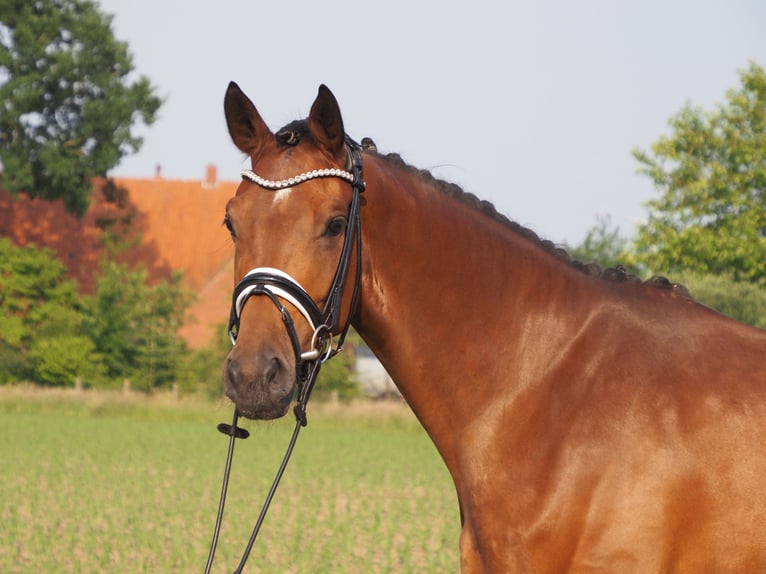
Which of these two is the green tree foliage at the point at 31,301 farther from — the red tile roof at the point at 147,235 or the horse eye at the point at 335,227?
the horse eye at the point at 335,227

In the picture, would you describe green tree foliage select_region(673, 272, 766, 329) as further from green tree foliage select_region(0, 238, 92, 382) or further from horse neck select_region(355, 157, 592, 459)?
green tree foliage select_region(0, 238, 92, 382)

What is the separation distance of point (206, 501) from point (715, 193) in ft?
85.7

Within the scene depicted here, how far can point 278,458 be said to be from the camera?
26.8m

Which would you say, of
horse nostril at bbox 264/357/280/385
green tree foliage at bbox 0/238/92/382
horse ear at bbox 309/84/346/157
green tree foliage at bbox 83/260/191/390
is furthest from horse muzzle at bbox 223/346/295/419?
green tree foliage at bbox 0/238/92/382

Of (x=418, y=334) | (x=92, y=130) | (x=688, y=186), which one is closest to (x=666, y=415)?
(x=418, y=334)

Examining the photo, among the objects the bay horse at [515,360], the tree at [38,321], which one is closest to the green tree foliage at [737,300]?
the bay horse at [515,360]

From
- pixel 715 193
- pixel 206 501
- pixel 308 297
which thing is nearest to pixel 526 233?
pixel 308 297

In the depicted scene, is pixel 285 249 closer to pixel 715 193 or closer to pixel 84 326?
pixel 715 193

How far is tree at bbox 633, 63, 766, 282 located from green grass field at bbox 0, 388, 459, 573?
11.2 metres

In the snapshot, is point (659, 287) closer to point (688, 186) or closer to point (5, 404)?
point (688, 186)

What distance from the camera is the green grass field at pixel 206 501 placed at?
12438 mm

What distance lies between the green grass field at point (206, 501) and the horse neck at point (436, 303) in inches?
21.5

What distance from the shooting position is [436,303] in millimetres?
4344

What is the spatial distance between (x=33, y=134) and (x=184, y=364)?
15.5 meters
